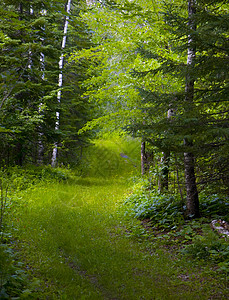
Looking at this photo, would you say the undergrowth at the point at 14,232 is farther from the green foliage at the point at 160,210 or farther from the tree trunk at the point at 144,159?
the tree trunk at the point at 144,159

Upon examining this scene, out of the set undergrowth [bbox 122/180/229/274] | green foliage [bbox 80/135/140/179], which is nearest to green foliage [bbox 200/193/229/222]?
undergrowth [bbox 122/180/229/274]

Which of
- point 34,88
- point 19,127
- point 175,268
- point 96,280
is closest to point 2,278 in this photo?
point 96,280

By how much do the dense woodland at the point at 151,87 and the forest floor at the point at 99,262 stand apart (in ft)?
3.03

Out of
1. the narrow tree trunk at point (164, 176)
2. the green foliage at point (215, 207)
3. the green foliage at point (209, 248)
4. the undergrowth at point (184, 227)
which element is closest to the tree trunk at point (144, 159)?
the narrow tree trunk at point (164, 176)

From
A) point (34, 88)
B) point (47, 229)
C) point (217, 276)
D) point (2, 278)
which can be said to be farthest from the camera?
point (34, 88)

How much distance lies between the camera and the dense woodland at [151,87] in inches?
206

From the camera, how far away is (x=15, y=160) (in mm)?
13164

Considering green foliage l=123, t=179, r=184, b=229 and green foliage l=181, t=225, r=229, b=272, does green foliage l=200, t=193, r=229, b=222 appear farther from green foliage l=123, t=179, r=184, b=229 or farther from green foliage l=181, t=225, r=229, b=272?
green foliage l=181, t=225, r=229, b=272

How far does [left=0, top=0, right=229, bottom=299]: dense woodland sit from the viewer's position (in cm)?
524

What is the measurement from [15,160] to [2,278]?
1055 centimetres

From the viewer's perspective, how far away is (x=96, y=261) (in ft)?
17.4

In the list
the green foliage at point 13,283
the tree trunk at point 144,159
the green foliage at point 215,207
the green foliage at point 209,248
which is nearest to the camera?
the green foliage at point 13,283

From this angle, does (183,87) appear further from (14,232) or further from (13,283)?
(13,283)

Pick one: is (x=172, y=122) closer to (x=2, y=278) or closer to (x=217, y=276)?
(x=217, y=276)
